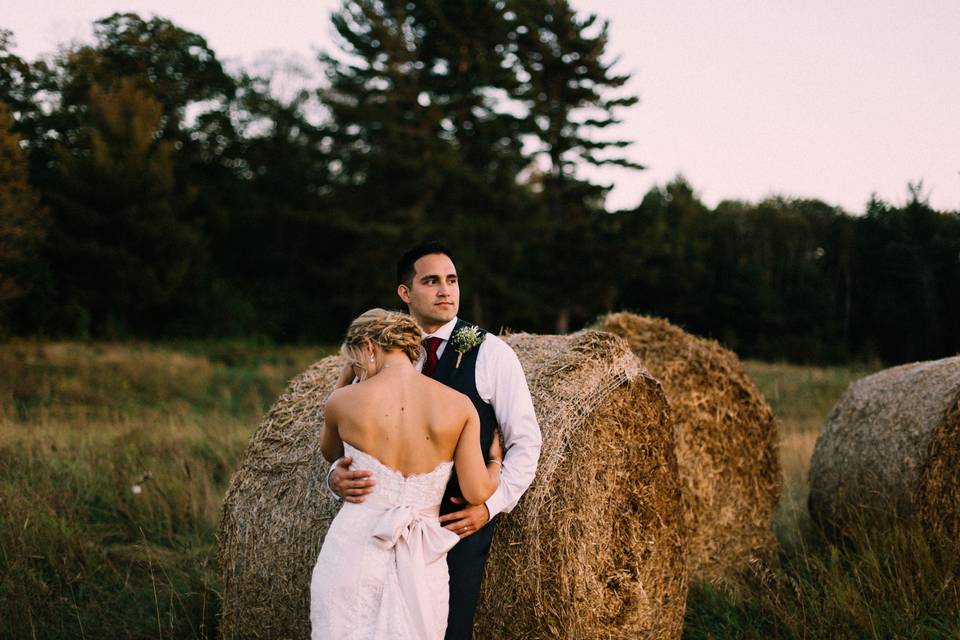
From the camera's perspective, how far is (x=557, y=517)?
454cm

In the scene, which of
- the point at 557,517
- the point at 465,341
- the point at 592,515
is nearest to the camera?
the point at 465,341

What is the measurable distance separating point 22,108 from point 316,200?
12786 mm

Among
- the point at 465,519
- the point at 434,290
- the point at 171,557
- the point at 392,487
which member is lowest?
the point at 171,557

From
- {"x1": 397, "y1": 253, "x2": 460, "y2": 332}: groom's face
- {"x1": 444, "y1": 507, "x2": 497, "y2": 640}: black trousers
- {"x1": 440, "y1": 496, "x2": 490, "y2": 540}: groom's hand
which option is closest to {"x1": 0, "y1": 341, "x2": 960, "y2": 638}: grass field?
{"x1": 444, "y1": 507, "x2": 497, "y2": 640}: black trousers

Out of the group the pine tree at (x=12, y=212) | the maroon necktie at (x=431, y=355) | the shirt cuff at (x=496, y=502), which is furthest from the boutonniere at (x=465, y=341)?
the pine tree at (x=12, y=212)

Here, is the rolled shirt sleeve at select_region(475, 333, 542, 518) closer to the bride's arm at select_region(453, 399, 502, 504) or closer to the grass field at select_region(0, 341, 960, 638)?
the bride's arm at select_region(453, 399, 502, 504)

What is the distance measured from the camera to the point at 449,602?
3.83 meters

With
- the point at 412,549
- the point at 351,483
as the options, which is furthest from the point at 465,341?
the point at 412,549

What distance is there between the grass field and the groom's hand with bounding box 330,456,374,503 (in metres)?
2.18

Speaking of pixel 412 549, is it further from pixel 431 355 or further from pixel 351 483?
pixel 431 355

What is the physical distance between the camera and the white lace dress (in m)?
3.35

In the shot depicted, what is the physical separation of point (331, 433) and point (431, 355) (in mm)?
696

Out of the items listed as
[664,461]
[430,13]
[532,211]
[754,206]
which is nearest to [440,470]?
[664,461]

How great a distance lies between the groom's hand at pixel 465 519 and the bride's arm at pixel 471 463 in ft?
0.22
